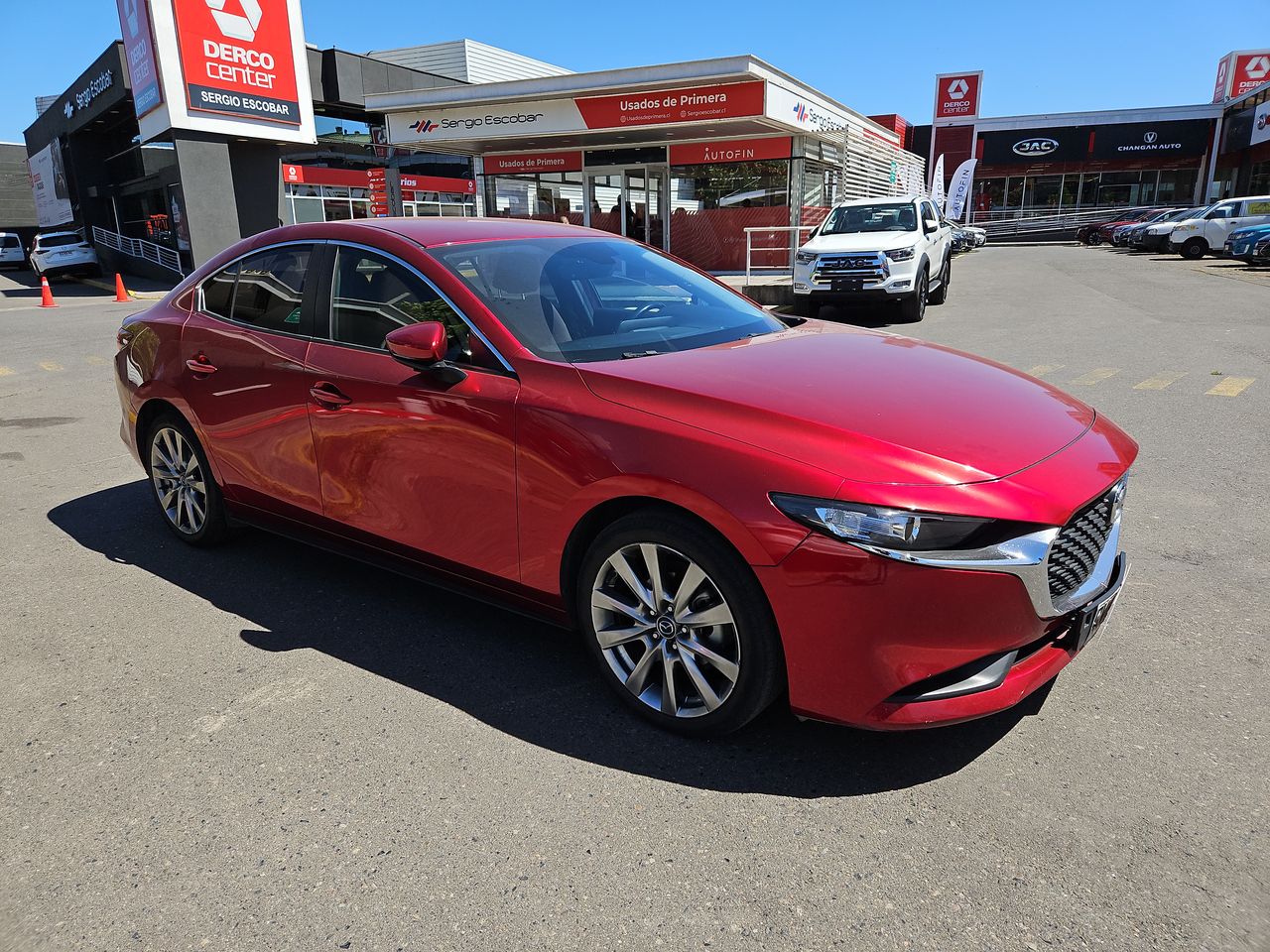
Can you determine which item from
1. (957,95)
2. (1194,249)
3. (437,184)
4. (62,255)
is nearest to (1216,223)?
(1194,249)

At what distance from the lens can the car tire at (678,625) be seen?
263cm

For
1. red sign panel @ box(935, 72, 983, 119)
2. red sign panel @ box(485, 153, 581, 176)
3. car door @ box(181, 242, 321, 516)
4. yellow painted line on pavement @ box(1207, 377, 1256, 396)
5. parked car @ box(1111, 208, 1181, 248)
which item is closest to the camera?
car door @ box(181, 242, 321, 516)

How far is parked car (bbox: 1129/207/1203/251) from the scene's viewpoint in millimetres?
31781

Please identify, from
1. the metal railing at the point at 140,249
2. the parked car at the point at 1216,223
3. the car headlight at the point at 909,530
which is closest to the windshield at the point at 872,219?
the car headlight at the point at 909,530

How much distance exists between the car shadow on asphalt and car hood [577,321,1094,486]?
0.99 metres

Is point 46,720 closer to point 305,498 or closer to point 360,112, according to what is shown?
point 305,498

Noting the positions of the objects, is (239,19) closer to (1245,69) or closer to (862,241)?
(862,241)

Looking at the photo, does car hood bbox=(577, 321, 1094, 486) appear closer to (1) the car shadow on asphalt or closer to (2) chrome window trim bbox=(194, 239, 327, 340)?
(1) the car shadow on asphalt

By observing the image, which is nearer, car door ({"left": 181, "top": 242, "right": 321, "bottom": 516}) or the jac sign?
car door ({"left": 181, "top": 242, "right": 321, "bottom": 516})

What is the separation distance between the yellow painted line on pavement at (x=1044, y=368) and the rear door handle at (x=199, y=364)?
7.93 meters

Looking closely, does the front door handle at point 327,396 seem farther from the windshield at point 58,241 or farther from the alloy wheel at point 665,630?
the windshield at point 58,241

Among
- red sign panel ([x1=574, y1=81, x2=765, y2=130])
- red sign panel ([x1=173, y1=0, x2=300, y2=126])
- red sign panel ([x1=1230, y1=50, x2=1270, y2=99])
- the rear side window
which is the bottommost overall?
the rear side window

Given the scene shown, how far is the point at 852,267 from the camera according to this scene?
43.3 feet

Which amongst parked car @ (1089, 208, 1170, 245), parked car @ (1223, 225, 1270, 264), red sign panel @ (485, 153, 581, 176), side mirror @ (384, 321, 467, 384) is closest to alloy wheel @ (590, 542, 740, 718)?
side mirror @ (384, 321, 467, 384)
